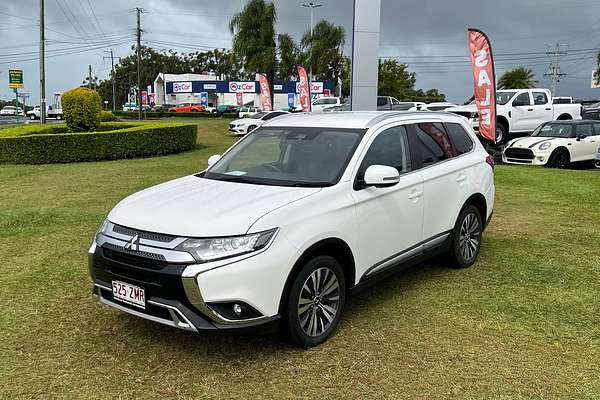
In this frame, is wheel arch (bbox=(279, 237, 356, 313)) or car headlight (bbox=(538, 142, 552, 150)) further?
car headlight (bbox=(538, 142, 552, 150))

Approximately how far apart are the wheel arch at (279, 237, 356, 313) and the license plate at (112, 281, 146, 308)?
2.96 ft

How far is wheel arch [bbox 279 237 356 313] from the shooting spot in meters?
3.62

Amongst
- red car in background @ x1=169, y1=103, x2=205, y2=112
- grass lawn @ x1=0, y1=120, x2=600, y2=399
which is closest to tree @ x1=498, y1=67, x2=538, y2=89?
red car in background @ x1=169, y1=103, x2=205, y2=112

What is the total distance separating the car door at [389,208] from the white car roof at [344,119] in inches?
5.5

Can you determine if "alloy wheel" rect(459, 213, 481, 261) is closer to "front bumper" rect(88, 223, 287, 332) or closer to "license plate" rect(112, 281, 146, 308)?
"front bumper" rect(88, 223, 287, 332)

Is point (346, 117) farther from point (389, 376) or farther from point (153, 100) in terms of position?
point (153, 100)

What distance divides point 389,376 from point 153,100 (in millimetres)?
93424

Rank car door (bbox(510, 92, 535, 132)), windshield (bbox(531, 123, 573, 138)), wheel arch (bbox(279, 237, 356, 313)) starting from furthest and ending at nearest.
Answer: car door (bbox(510, 92, 535, 132)), windshield (bbox(531, 123, 573, 138)), wheel arch (bbox(279, 237, 356, 313))

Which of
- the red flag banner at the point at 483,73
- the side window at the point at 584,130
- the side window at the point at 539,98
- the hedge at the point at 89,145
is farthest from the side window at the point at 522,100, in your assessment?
the hedge at the point at 89,145

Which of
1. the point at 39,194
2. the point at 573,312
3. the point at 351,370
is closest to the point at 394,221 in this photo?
the point at 351,370

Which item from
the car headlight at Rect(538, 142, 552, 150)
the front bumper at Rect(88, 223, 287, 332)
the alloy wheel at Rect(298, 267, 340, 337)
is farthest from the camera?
the car headlight at Rect(538, 142, 552, 150)

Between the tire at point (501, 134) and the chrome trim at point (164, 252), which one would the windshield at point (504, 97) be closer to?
the tire at point (501, 134)

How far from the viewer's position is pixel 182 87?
A: 81500mm

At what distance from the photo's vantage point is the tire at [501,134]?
742 inches
